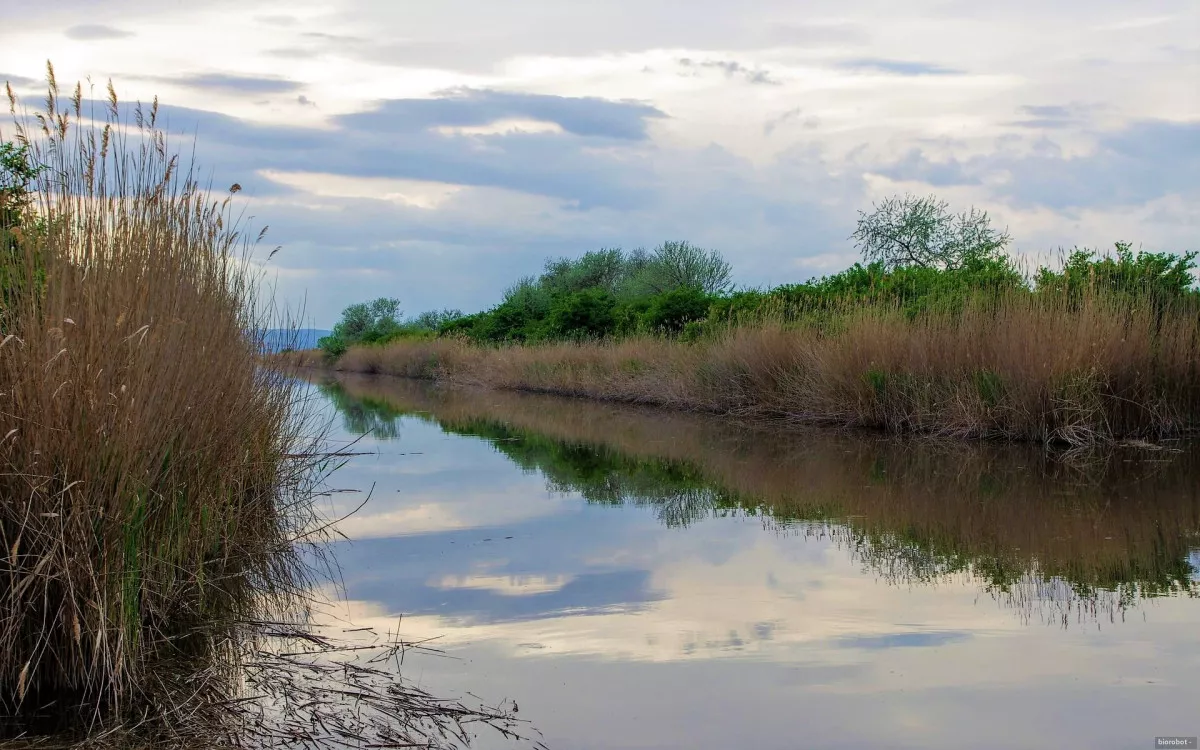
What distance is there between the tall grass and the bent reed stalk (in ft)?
10.4

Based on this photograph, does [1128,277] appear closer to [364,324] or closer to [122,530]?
[122,530]

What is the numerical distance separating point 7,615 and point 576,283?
46.3m

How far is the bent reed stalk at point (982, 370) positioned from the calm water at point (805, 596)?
1226 millimetres

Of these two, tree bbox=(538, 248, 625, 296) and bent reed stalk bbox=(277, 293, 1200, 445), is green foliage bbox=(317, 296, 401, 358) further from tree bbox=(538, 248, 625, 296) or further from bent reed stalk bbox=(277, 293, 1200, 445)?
bent reed stalk bbox=(277, 293, 1200, 445)

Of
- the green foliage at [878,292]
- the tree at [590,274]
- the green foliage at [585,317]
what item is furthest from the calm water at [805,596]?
the tree at [590,274]

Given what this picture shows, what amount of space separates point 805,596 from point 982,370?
26.8 ft

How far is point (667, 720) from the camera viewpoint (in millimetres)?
3760

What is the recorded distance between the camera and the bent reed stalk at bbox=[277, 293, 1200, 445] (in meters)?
11.9

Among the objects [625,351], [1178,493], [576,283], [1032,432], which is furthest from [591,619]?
[576,283]

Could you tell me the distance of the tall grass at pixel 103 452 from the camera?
146 inches

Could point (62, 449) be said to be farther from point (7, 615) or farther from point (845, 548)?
point (845, 548)

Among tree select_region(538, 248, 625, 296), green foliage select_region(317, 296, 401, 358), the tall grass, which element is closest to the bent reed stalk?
the tall grass

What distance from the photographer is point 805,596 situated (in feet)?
18.2

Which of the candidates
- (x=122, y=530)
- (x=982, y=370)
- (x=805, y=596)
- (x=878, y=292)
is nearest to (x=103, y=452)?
(x=122, y=530)
